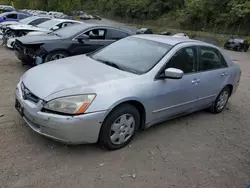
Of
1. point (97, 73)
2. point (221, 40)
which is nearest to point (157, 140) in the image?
point (97, 73)

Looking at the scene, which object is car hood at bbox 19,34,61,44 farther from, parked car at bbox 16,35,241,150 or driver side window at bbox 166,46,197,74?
driver side window at bbox 166,46,197,74

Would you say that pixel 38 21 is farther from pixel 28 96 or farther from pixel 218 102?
pixel 28 96

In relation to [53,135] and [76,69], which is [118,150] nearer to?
[53,135]

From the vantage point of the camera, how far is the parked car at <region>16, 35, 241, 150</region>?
291cm

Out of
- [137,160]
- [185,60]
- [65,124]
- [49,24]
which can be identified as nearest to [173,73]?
[185,60]

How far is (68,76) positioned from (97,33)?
4.34m

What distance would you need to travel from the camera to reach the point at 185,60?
13.3 feet

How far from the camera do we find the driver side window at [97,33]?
719 cm

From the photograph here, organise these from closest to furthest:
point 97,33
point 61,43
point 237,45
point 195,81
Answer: point 195,81, point 61,43, point 97,33, point 237,45

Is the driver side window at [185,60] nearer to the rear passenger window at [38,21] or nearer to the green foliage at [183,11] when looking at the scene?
the rear passenger window at [38,21]

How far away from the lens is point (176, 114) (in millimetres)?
4059

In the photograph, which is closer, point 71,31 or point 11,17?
point 71,31

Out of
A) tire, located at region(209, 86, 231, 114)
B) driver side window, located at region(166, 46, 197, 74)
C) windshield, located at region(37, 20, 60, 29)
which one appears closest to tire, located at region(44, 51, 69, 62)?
driver side window, located at region(166, 46, 197, 74)

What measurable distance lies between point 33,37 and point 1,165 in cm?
484
